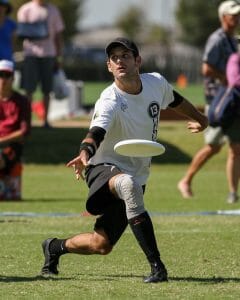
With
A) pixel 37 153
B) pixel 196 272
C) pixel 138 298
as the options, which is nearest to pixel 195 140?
pixel 37 153

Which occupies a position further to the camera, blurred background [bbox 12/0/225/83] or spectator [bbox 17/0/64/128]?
blurred background [bbox 12/0/225/83]

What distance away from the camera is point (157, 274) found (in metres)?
7.98

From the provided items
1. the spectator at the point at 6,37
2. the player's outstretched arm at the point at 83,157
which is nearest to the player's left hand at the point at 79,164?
the player's outstretched arm at the point at 83,157

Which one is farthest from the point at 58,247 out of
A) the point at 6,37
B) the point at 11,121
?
the point at 6,37

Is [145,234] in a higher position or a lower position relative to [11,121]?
higher

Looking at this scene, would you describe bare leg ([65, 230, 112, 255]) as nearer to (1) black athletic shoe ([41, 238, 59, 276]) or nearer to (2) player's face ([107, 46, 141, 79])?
(1) black athletic shoe ([41, 238, 59, 276])

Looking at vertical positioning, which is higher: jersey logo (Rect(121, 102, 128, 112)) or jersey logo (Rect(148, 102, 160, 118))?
jersey logo (Rect(121, 102, 128, 112))

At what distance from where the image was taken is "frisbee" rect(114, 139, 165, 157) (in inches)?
304

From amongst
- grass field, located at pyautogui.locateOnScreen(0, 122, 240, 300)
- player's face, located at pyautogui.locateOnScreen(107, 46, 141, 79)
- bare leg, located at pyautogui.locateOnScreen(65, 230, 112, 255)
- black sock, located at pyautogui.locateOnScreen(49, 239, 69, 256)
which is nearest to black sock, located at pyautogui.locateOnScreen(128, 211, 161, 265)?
grass field, located at pyautogui.locateOnScreen(0, 122, 240, 300)

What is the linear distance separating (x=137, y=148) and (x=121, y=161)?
0.48 m

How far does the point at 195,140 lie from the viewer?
19.0 m

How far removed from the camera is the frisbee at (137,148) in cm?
772

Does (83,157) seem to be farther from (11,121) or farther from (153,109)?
(11,121)

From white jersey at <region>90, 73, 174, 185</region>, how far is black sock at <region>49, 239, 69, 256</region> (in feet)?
2.29
